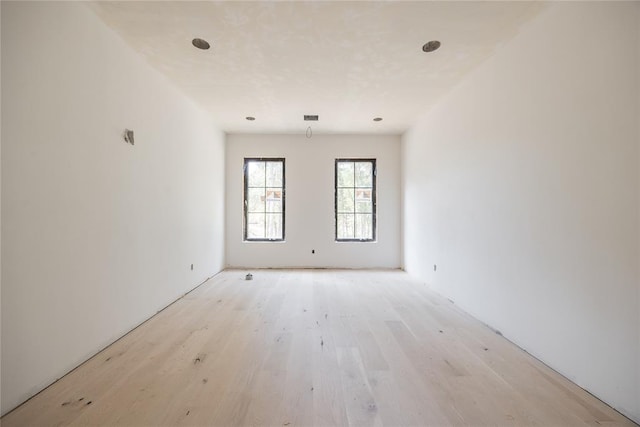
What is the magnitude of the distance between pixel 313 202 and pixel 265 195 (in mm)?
984

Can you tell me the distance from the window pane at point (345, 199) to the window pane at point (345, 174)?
0.12 metres

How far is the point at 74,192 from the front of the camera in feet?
6.40

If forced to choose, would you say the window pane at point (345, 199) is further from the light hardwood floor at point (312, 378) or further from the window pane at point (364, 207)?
the light hardwood floor at point (312, 378)

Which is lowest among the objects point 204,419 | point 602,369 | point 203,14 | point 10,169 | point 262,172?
point 204,419

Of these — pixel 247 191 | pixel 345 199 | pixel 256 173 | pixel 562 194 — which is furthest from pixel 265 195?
pixel 562 194

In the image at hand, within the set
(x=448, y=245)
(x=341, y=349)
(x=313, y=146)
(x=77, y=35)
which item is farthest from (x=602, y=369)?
(x=313, y=146)

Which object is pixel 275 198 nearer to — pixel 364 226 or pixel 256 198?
pixel 256 198

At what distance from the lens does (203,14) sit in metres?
2.12

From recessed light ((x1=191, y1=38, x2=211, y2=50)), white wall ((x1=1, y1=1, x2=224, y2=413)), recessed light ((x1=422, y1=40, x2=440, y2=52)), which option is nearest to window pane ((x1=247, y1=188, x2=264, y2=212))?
white wall ((x1=1, y1=1, x2=224, y2=413))

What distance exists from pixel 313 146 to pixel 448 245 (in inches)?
126

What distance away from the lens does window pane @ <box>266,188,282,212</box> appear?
557 cm

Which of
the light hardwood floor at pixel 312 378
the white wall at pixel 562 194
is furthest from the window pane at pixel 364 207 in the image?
the light hardwood floor at pixel 312 378

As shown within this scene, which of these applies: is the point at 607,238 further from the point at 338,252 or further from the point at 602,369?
the point at 338,252

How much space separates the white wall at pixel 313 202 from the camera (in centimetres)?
550
